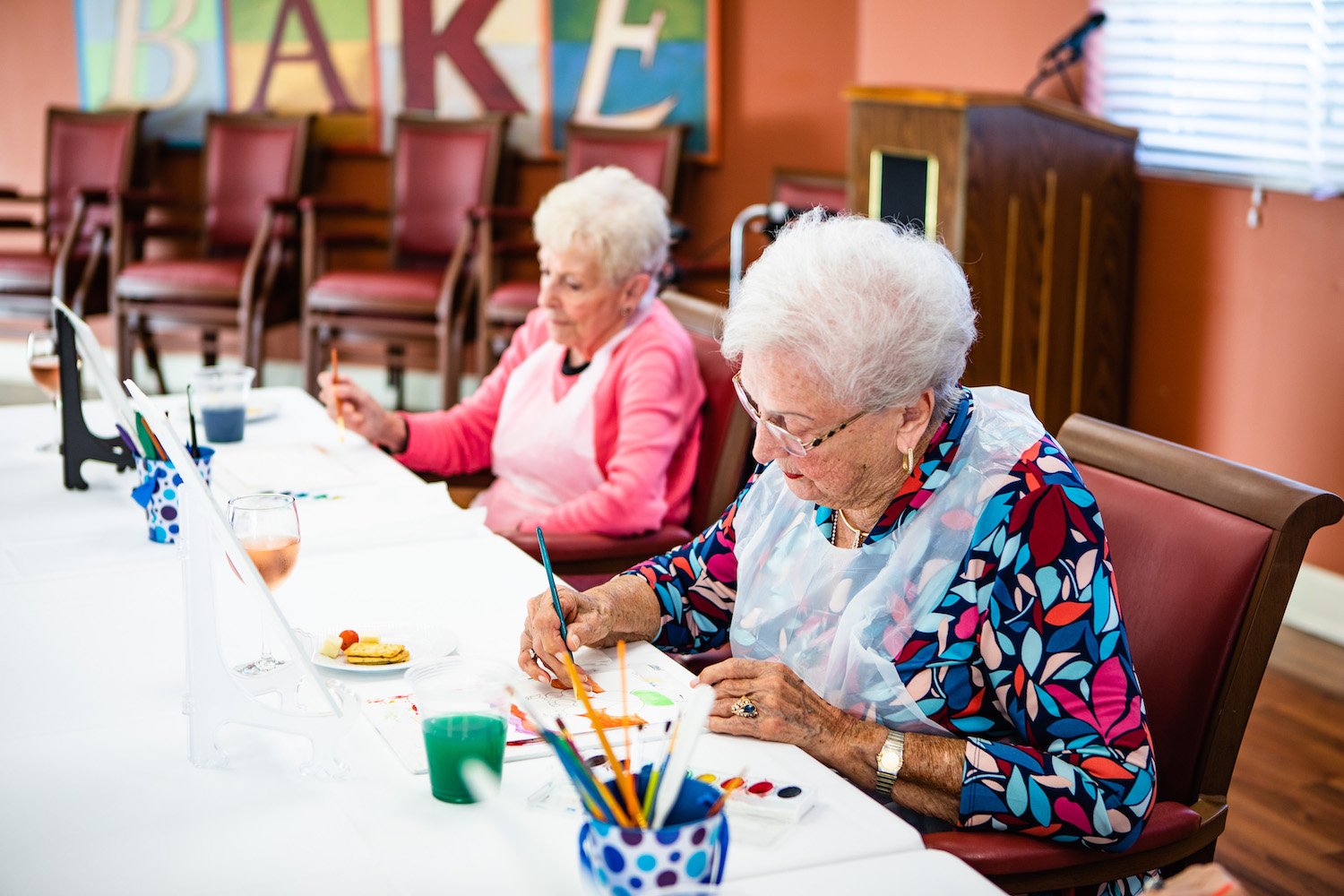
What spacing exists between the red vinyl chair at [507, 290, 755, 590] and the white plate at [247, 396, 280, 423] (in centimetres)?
75

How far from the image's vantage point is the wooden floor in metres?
2.44

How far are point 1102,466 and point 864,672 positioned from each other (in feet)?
1.48

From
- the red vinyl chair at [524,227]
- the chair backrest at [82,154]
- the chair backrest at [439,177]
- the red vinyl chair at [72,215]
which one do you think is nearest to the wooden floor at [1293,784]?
the red vinyl chair at [524,227]

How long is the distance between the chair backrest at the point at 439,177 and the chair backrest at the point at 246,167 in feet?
1.47

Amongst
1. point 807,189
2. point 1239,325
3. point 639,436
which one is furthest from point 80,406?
point 807,189

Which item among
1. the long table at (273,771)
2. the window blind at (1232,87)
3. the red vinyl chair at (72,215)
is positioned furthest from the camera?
the red vinyl chair at (72,215)

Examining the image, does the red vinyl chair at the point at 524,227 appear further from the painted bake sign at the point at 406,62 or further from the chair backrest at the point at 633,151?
the painted bake sign at the point at 406,62

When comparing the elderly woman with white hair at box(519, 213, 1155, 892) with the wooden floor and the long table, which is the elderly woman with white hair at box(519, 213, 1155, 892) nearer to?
the long table

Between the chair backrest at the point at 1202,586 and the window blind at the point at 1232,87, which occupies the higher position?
the window blind at the point at 1232,87

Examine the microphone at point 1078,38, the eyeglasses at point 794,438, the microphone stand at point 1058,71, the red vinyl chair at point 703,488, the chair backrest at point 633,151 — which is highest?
the microphone at point 1078,38

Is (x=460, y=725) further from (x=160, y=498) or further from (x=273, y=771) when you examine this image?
(x=160, y=498)

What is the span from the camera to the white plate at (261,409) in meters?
2.84

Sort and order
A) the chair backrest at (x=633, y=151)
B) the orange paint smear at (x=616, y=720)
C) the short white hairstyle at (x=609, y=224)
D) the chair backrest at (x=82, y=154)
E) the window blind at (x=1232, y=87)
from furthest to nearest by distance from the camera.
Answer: the chair backrest at (x=82, y=154)
the chair backrest at (x=633, y=151)
the window blind at (x=1232, y=87)
the short white hairstyle at (x=609, y=224)
the orange paint smear at (x=616, y=720)

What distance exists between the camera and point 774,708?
55.6 inches
